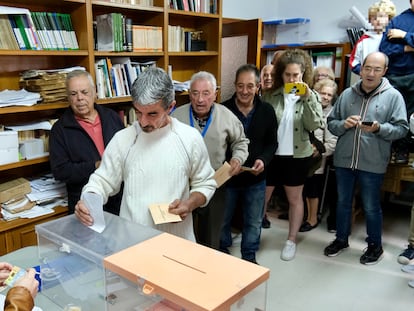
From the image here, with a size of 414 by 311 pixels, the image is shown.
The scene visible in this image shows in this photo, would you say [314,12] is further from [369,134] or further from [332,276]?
[332,276]

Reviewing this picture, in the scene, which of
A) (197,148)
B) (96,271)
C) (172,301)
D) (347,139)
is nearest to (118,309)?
(96,271)

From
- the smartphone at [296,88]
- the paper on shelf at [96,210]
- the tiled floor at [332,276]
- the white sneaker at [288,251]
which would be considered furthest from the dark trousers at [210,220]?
the paper on shelf at [96,210]

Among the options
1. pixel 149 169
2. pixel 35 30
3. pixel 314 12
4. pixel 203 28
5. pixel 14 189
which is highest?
pixel 314 12

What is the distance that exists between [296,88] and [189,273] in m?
2.05

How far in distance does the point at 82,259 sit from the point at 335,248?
2518mm

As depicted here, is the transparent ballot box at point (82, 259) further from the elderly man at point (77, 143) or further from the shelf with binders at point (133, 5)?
the shelf with binders at point (133, 5)

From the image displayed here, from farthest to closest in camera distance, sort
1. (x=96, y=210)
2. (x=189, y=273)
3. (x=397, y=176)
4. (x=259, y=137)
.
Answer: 1. (x=397, y=176)
2. (x=259, y=137)
3. (x=96, y=210)
4. (x=189, y=273)

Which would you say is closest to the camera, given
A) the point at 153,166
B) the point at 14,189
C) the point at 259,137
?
the point at 153,166

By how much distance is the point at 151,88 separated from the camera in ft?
4.80

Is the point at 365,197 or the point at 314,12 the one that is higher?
the point at 314,12

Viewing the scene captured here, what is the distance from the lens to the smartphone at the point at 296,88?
2.74 metres

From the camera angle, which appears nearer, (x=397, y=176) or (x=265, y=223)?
(x=397, y=176)

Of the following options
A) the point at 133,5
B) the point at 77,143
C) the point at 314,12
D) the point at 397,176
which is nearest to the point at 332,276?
the point at 397,176

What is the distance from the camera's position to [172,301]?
0.91 metres
